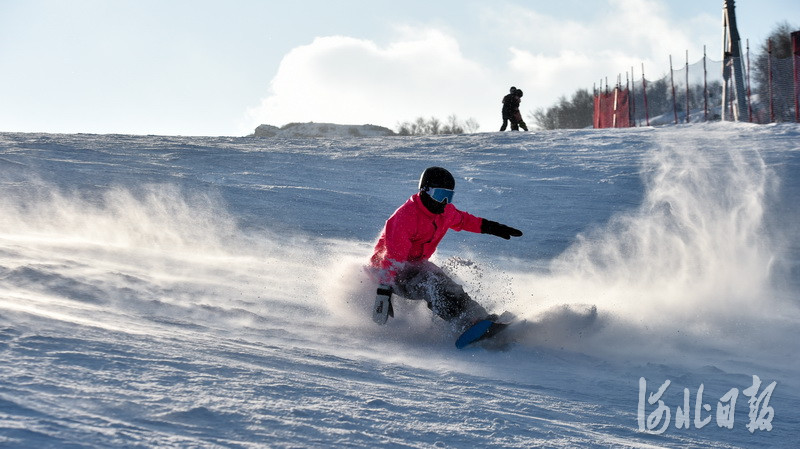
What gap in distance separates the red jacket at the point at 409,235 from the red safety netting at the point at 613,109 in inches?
869

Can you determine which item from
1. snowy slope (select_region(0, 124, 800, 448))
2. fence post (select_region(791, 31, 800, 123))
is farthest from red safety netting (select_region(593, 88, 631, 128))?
snowy slope (select_region(0, 124, 800, 448))

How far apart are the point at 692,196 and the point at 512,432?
29.1ft

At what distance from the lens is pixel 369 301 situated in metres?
5.32

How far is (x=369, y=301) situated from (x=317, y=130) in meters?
30.0

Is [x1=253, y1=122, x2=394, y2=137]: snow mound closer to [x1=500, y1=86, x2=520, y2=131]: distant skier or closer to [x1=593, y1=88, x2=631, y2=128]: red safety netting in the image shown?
[x1=593, y1=88, x2=631, y2=128]: red safety netting

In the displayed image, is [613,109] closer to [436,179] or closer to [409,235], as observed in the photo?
[436,179]

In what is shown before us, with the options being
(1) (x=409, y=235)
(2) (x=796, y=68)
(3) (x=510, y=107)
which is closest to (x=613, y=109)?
(3) (x=510, y=107)

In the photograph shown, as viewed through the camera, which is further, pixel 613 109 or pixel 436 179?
pixel 613 109

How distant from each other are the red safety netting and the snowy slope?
1305cm

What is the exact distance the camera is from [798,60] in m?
18.0

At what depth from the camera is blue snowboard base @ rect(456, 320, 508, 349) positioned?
4.58 meters

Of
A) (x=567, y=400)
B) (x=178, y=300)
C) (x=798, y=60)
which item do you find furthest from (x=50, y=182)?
(x=798, y=60)

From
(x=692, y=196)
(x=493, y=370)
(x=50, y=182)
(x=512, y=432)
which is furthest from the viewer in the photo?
(x=50, y=182)

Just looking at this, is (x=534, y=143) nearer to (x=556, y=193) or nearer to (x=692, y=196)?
(x=556, y=193)
